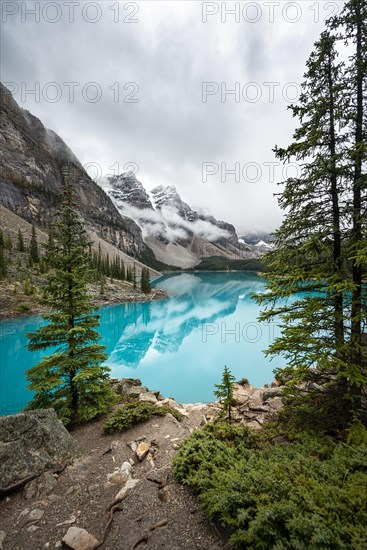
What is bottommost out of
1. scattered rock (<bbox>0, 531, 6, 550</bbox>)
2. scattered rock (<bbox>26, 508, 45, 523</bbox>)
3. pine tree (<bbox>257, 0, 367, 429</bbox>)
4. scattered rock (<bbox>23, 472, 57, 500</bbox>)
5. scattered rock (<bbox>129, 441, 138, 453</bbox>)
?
scattered rock (<bbox>129, 441, 138, 453</bbox>)

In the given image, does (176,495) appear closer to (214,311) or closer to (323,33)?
(323,33)

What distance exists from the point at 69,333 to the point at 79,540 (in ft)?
18.9

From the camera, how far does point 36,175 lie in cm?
12094

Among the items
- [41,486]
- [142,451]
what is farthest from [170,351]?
[41,486]

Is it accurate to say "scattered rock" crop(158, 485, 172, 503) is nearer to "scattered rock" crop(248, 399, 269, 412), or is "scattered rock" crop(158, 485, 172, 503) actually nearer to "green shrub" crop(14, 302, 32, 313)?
"scattered rock" crop(248, 399, 269, 412)

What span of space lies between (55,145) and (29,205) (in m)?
83.1

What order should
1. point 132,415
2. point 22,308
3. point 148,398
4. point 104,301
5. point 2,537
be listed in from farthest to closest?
point 104,301 < point 22,308 < point 148,398 < point 132,415 < point 2,537

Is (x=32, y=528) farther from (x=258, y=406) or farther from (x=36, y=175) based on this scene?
(x=36, y=175)

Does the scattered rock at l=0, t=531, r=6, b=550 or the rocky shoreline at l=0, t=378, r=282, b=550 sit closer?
the rocky shoreline at l=0, t=378, r=282, b=550

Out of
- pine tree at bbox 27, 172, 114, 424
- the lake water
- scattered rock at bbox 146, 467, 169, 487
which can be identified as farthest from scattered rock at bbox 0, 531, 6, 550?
the lake water

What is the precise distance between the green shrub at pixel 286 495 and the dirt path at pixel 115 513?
0.41 m

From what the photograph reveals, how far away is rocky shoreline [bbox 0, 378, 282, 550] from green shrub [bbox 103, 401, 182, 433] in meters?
0.27

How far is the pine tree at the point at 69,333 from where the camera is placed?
8.70 metres

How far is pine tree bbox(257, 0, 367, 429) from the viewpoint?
19.2ft
